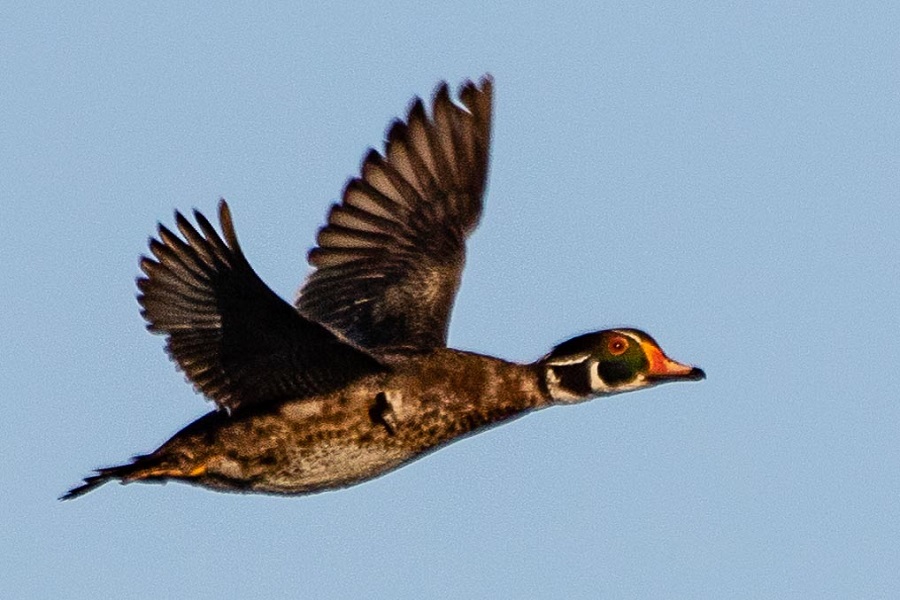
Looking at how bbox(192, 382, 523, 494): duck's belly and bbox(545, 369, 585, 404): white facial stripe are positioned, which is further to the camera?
bbox(545, 369, 585, 404): white facial stripe

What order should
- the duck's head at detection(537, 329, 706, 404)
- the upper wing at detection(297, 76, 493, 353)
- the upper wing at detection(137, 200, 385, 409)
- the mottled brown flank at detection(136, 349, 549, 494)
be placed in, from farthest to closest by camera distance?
the upper wing at detection(297, 76, 493, 353) → the duck's head at detection(537, 329, 706, 404) → the mottled brown flank at detection(136, 349, 549, 494) → the upper wing at detection(137, 200, 385, 409)

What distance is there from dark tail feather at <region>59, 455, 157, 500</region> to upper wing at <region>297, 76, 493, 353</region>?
2.21m

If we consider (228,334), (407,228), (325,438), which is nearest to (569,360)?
(325,438)

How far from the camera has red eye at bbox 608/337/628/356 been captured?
14289 millimetres

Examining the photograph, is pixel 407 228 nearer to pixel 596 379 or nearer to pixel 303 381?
pixel 596 379

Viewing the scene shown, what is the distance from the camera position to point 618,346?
1430 centimetres

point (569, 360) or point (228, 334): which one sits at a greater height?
point (228, 334)

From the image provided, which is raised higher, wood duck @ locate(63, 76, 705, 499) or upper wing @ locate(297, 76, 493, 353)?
upper wing @ locate(297, 76, 493, 353)

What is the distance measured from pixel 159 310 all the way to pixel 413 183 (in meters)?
3.01

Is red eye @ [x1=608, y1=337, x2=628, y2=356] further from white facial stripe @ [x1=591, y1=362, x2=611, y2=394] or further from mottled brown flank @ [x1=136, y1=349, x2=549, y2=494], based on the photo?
mottled brown flank @ [x1=136, y1=349, x2=549, y2=494]

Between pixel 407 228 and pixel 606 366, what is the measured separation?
2.45 metres

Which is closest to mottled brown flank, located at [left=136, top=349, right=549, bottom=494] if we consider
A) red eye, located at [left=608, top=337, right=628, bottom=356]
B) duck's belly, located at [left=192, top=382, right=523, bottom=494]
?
duck's belly, located at [left=192, top=382, right=523, bottom=494]

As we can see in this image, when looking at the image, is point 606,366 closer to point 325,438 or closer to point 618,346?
point 618,346

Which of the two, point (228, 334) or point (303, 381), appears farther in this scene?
point (303, 381)
